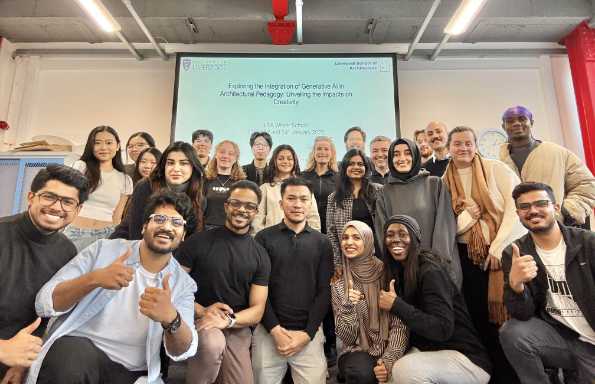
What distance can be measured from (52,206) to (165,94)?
14.6 feet

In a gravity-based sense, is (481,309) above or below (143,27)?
below

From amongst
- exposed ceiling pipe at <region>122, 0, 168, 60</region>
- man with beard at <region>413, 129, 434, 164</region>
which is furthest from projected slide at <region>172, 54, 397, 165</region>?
man with beard at <region>413, 129, 434, 164</region>

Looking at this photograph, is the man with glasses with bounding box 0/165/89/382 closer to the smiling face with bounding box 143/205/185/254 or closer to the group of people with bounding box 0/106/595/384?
the group of people with bounding box 0/106/595/384

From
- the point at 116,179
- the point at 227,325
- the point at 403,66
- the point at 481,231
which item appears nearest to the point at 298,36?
the point at 403,66

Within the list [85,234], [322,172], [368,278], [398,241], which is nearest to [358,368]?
[368,278]

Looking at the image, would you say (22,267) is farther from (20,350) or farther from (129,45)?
(129,45)

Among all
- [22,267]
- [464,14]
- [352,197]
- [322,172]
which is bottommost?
[22,267]

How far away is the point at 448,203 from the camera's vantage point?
8.11 feet

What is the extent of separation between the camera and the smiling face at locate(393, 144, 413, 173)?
2.57 m

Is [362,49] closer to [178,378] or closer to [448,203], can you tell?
[448,203]

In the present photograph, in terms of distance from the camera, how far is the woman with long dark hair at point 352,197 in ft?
8.87

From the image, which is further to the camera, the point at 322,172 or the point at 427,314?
the point at 322,172

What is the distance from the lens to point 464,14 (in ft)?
15.0

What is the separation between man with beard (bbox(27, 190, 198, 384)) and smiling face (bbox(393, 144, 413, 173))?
146 centimetres
